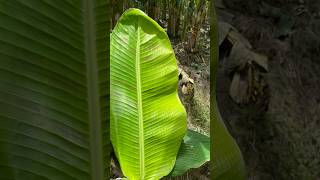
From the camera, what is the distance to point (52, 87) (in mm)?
539

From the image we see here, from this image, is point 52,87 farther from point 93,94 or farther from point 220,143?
point 220,143

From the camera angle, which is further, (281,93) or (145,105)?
(145,105)

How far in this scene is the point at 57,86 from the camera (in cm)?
54

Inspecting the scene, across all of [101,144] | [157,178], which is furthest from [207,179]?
[101,144]

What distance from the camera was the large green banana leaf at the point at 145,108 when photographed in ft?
4.24

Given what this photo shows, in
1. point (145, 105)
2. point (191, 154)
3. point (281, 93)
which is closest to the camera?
point (281, 93)

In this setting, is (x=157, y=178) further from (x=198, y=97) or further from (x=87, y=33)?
(x=198, y=97)

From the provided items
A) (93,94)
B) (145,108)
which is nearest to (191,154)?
(145,108)

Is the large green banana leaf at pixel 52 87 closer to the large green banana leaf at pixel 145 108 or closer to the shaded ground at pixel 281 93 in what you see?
the shaded ground at pixel 281 93

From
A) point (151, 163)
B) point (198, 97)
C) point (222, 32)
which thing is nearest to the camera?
point (222, 32)

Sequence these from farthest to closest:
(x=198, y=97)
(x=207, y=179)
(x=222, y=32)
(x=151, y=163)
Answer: (x=198, y=97)
(x=207, y=179)
(x=151, y=163)
(x=222, y=32)

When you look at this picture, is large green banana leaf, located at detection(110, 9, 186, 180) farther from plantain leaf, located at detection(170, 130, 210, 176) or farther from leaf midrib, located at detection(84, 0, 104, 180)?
leaf midrib, located at detection(84, 0, 104, 180)

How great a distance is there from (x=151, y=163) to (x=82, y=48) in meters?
0.79

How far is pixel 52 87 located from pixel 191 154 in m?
1.01
